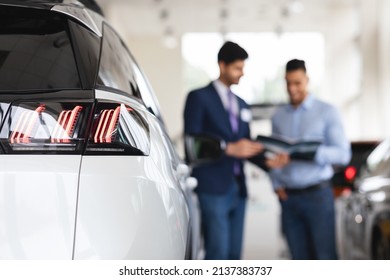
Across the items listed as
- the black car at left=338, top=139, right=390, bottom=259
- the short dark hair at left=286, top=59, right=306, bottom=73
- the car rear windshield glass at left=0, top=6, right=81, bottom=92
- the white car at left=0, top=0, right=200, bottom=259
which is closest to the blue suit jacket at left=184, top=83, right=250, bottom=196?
the short dark hair at left=286, top=59, right=306, bottom=73

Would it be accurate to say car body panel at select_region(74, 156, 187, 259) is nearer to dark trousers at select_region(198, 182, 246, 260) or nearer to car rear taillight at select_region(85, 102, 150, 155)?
car rear taillight at select_region(85, 102, 150, 155)

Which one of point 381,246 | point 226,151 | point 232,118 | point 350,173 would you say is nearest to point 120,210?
point 226,151

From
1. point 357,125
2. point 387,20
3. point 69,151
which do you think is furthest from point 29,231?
point 357,125

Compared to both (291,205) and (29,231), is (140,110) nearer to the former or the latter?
(29,231)

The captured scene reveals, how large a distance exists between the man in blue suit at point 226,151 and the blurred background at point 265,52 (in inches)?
3.4

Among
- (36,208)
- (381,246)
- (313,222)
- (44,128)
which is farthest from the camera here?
(381,246)

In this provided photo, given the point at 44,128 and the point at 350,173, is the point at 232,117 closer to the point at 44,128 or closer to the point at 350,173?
the point at 44,128

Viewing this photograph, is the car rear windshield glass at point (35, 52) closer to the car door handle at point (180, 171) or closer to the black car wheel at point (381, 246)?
the car door handle at point (180, 171)

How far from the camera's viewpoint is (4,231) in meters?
1.99

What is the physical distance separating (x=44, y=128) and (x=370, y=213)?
337cm

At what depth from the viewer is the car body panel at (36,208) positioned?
1993mm

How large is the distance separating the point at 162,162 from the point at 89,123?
29cm

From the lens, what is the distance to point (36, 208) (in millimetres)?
2012

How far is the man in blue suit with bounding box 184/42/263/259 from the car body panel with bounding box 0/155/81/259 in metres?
2.21
